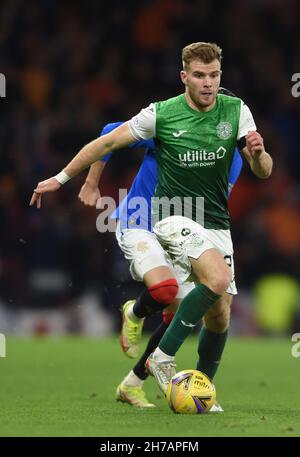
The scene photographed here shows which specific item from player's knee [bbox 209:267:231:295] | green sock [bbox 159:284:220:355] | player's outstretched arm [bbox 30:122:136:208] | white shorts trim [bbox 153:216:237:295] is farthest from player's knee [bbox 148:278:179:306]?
player's outstretched arm [bbox 30:122:136:208]

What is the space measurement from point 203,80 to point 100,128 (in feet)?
27.8

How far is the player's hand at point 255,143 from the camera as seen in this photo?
650cm

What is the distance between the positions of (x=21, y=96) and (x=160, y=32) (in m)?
2.39

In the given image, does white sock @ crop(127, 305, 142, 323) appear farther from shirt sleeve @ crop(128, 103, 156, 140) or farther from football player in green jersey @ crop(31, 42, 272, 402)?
shirt sleeve @ crop(128, 103, 156, 140)

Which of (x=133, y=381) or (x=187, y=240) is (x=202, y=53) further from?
(x=133, y=381)

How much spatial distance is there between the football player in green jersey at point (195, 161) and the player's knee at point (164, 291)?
0.11m

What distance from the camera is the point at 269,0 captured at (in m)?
17.6

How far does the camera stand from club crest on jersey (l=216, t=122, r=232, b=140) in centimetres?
690

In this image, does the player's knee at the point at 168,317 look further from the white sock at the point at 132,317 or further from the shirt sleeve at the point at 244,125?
the shirt sleeve at the point at 244,125

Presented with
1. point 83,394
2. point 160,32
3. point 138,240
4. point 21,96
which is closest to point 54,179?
point 138,240

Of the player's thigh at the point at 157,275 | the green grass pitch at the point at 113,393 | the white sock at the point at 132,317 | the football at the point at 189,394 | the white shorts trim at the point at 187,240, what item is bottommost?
the green grass pitch at the point at 113,393

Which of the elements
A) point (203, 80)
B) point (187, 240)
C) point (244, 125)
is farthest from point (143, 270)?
point (203, 80)

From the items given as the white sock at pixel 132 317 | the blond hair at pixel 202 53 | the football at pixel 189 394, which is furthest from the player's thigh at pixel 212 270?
the blond hair at pixel 202 53

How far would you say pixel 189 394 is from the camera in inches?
256
